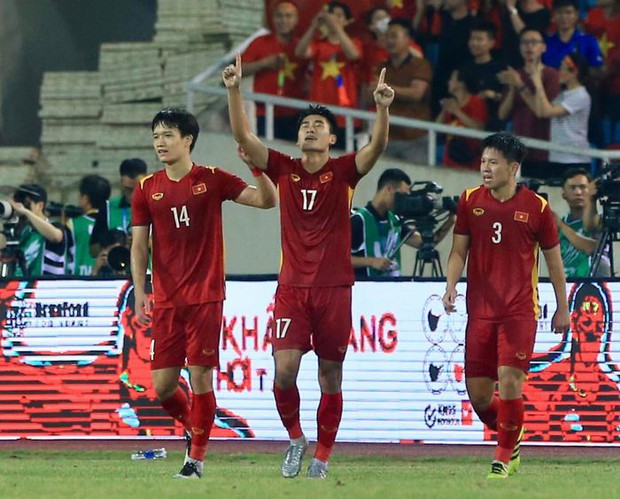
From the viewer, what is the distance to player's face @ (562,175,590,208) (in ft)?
49.6

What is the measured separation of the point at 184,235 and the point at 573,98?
6972 millimetres

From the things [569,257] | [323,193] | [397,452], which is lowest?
[397,452]

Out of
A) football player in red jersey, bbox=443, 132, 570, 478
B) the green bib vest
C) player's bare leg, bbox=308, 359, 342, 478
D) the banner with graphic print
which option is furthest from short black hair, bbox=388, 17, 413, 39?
player's bare leg, bbox=308, 359, 342, 478

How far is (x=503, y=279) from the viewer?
1157 cm

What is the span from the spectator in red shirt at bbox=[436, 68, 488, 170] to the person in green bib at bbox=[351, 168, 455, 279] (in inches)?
109

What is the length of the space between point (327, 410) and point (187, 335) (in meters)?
1.03

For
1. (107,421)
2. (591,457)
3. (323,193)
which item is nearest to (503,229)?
(323,193)

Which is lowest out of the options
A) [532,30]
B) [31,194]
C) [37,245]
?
[37,245]

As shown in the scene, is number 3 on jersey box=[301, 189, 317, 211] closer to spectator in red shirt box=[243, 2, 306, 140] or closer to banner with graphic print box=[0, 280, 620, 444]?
banner with graphic print box=[0, 280, 620, 444]

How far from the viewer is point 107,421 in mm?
14516

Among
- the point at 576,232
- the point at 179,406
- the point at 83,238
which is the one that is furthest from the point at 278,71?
the point at 179,406

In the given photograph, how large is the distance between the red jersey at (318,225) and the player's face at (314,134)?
138 millimetres

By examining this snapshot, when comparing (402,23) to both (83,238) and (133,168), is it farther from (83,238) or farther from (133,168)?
(83,238)

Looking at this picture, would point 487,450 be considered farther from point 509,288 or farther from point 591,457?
point 509,288
